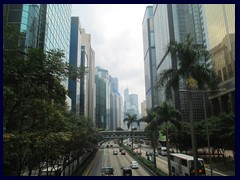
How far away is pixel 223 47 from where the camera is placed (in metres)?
63.5

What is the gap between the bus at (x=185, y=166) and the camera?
78.9ft

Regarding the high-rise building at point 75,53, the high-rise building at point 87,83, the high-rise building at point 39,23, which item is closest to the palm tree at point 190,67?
the high-rise building at point 39,23

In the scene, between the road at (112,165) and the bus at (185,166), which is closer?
the bus at (185,166)

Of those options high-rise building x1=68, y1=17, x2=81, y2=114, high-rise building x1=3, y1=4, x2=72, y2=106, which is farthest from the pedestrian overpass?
high-rise building x1=3, y1=4, x2=72, y2=106

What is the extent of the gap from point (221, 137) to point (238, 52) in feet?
94.6

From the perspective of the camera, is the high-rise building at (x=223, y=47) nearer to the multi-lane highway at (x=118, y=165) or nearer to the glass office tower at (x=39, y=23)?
the multi-lane highway at (x=118, y=165)

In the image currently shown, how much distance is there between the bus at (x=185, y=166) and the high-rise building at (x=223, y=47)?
33311mm

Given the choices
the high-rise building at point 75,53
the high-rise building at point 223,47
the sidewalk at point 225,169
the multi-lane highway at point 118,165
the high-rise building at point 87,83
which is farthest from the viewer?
the high-rise building at point 87,83

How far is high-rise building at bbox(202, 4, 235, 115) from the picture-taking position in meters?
59.1

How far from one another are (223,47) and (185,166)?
158 feet

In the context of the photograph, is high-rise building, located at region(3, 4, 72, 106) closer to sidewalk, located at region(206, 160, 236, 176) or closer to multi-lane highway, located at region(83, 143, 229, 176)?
multi-lane highway, located at region(83, 143, 229, 176)

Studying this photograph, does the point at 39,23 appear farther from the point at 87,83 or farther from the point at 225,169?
the point at 87,83

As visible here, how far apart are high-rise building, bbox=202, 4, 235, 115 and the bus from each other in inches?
1311

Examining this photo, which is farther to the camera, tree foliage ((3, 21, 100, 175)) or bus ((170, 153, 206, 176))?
bus ((170, 153, 206, 176))
